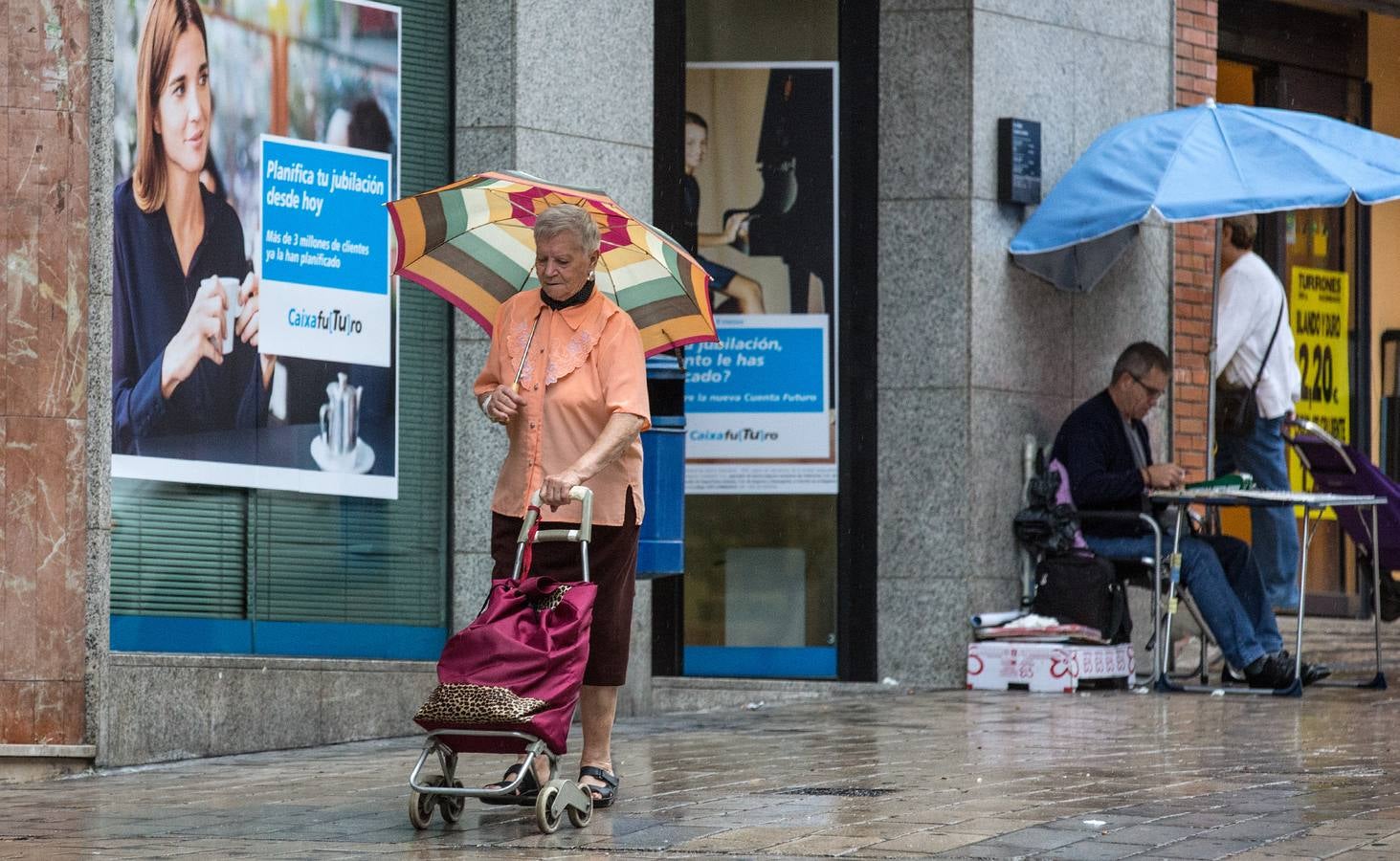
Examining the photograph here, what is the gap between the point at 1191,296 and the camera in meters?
13.3

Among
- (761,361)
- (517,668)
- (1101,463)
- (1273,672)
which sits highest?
(761,361)

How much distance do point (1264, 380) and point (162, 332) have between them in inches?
240

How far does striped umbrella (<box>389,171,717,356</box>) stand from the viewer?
24.5ft

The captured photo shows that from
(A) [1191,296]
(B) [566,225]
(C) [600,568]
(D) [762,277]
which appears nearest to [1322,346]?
(A) [1191,296]

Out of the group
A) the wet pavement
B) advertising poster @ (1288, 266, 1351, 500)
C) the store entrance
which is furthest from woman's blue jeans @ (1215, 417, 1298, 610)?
advertising poster @ (1288, 266, 1351, 500)

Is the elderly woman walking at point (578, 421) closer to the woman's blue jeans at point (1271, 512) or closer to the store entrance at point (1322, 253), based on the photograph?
the woman's blue jeans at point (1271, 512)

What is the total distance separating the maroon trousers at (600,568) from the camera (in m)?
7.02

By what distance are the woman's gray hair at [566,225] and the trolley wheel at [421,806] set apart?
5.32 ft

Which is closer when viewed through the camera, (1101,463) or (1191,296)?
(1101,463)

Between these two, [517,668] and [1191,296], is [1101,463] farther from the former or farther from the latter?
[517,668]

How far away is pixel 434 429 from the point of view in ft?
33.7

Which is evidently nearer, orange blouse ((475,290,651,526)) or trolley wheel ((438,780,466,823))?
trolley wheel ((438,780,466,823))

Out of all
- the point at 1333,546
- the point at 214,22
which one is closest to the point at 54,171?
the point at 214,22

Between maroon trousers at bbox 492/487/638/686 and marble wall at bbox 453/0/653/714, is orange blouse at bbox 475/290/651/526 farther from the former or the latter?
marble wall at bbox 453/0/653/714
